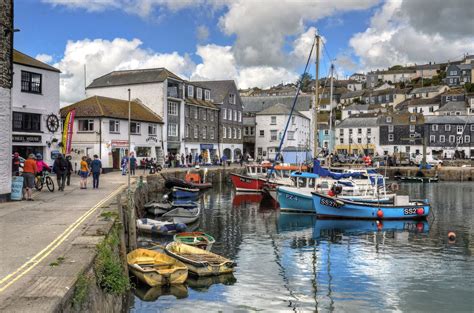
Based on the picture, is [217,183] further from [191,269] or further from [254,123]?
[191,269]

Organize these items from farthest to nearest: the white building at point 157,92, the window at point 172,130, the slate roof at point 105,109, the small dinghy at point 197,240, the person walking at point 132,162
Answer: the window at point 172,130 < the white building at point 157,92 < the slate roof at point 105,109 < the person walking at point 132,162 < the small dinghy at point 197,240

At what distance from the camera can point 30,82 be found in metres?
34.4

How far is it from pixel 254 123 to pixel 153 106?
3003 cm

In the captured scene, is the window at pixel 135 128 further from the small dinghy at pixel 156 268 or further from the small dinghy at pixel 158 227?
the small dinghy at pixel 156 268

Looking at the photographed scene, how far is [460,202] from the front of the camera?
4147 cm

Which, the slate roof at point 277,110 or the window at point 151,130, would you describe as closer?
the window at point 151,130

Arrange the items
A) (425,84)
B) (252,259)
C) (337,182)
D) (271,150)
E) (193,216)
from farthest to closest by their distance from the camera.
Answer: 1. (425,84)
2. (271,150)
3. (337,182)
4. (193,216)
5. (252,259)

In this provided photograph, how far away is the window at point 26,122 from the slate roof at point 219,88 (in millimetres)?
39772

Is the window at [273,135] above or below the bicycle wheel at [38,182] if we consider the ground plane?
above

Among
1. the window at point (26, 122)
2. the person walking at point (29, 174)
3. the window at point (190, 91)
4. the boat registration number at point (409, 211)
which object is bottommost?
the boat registration number at point (409, 211)

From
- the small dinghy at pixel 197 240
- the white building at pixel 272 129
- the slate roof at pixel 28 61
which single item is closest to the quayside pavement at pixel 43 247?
the small dinghy at pixel 197 240

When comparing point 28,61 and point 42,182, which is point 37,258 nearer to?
point 42,182

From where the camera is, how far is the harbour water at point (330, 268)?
14336 mm

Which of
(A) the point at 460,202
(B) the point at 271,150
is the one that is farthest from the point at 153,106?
(A) the point at 460,202
